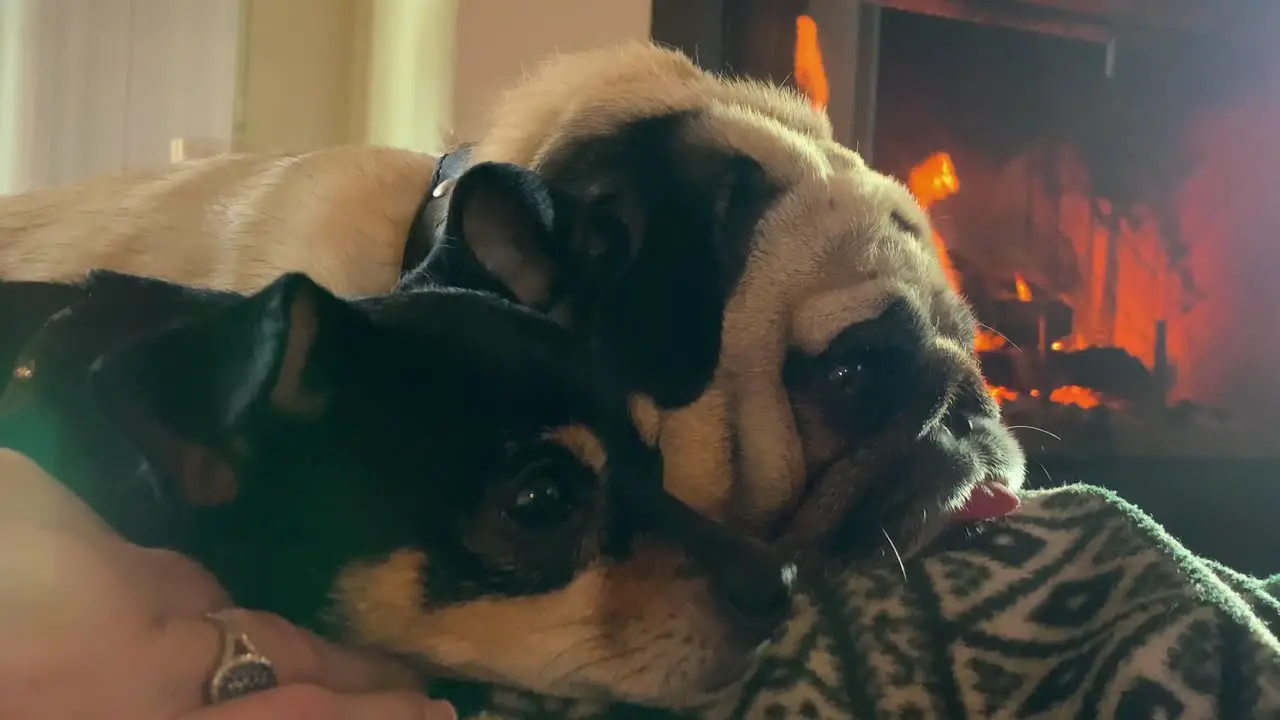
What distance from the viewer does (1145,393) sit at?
233cm

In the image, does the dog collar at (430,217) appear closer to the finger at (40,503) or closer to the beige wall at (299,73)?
the finger at (40,503)

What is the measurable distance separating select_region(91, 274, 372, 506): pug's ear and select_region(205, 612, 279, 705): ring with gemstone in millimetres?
115

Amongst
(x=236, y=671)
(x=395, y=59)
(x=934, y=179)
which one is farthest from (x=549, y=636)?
(x=395, y=59)

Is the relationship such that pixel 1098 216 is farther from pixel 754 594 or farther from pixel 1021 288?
pixel 754 594

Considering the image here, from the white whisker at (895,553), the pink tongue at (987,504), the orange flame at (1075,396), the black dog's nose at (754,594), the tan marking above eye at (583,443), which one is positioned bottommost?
the orange flame at (1075,396)

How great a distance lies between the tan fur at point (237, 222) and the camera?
1.07 meters

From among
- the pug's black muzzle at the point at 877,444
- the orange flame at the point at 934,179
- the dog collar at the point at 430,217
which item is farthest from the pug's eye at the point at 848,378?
the orange flame at the point at 934,179

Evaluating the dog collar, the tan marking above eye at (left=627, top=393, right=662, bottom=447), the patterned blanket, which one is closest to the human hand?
the patterned blanket

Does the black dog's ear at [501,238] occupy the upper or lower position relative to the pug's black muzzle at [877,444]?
upper

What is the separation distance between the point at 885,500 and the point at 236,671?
50 cm

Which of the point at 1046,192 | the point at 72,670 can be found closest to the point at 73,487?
the point at 72,670

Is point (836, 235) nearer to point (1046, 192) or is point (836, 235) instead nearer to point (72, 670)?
point (72, 670)

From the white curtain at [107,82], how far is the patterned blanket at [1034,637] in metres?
Result: 2.34

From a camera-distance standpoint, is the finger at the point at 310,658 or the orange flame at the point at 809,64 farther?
the orange flame at the point at 809,64
